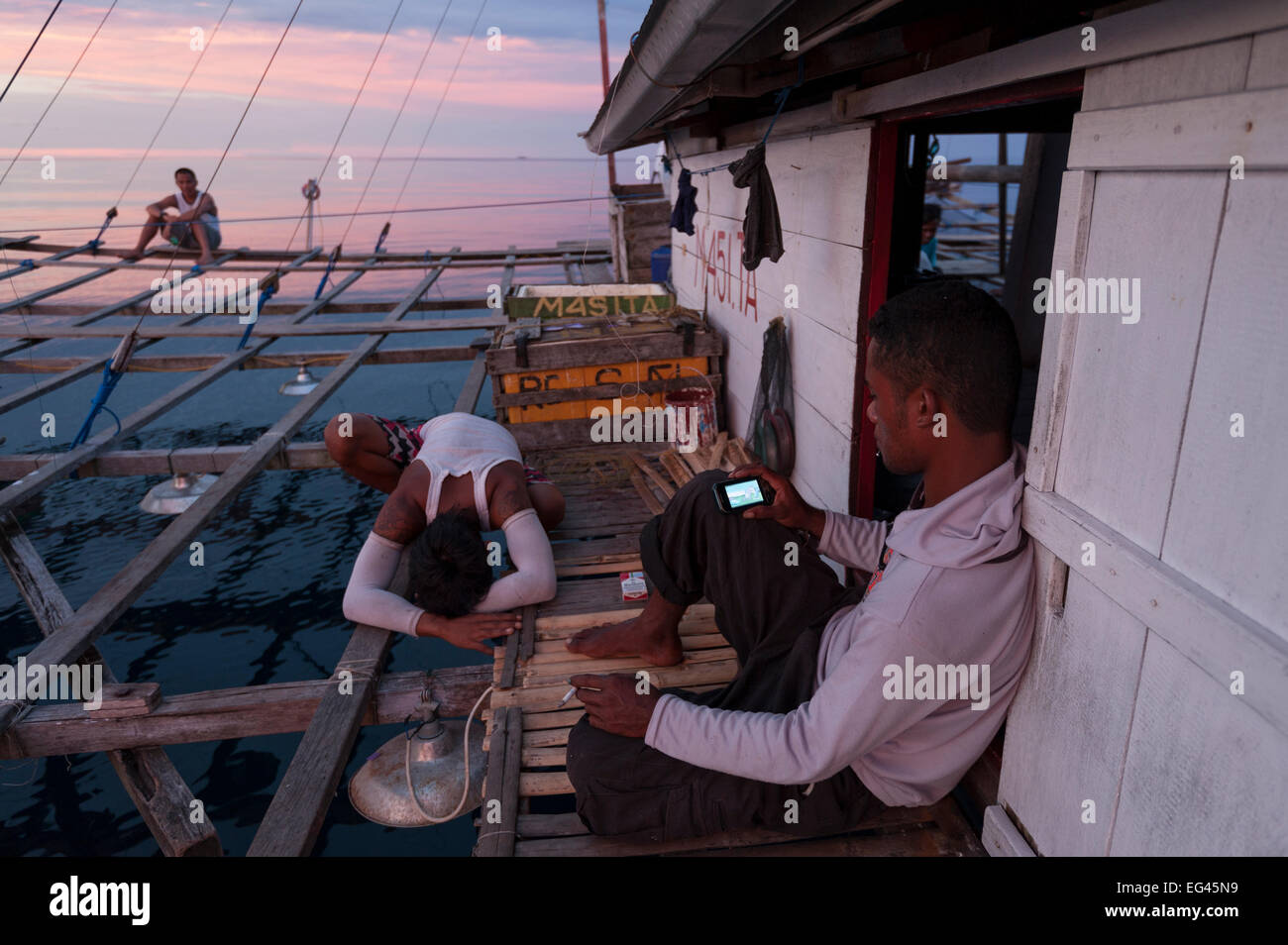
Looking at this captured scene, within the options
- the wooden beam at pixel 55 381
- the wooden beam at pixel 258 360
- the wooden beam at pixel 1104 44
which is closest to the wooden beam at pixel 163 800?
the wooden beam at pixel 55 381

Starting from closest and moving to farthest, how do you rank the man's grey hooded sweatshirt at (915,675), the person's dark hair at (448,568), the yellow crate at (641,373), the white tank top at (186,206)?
the man's grey hooded sweatshirt at (915,675)
the person's dark hair at (448,568)
the yellow crate at (641,373)
the white tank top at (186,206)

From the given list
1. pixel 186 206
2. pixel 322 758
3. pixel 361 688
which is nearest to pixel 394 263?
pixel 186 206

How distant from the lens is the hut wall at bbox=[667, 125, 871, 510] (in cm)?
379

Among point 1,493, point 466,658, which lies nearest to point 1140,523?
point 1,493

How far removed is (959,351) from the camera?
78.5 inches

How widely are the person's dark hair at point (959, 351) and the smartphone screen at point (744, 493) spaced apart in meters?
0.76

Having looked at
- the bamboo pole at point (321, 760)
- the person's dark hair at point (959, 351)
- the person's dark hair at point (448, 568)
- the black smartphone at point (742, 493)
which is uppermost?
the person's dark hair at point (959, 351)

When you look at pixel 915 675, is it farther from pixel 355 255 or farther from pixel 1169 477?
pixel 355 255

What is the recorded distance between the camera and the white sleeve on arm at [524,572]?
4.04 metres

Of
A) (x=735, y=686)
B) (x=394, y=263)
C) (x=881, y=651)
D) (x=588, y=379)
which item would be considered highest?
(x=394, y=263)

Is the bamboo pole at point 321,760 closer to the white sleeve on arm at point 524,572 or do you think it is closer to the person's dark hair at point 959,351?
the white sleeve on arm at point 524,572

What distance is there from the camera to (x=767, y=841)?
2.55 metres

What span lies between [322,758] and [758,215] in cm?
338
